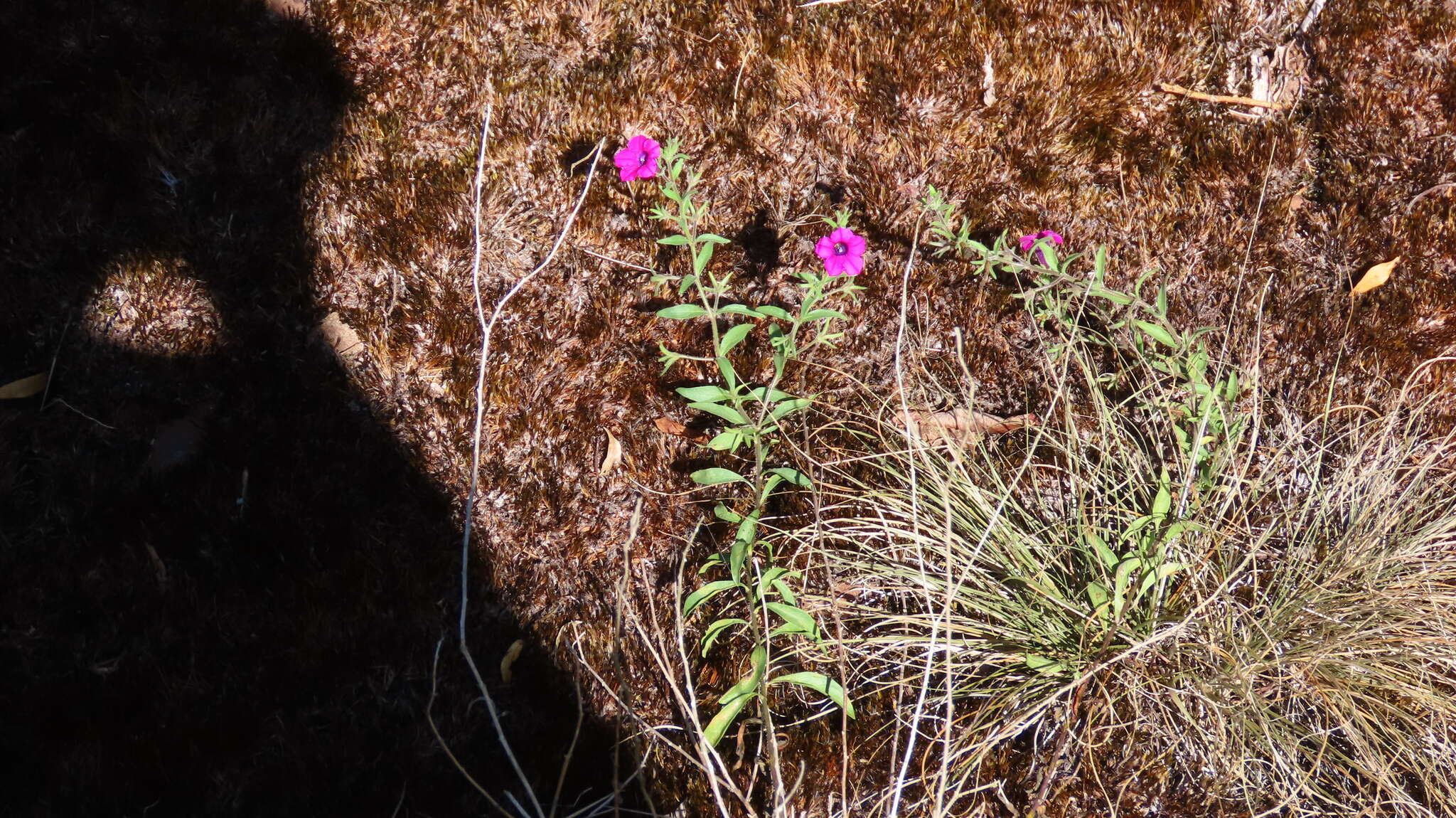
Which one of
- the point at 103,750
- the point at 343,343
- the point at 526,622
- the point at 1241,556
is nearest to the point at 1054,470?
the point at 1241,556

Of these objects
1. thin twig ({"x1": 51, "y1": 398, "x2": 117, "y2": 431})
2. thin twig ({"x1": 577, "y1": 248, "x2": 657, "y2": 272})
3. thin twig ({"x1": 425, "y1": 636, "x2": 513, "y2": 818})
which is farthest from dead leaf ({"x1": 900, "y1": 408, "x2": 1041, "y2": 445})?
thin twig ({"x1": 51, "y1": 398, "x2": 117, "y2": 431})

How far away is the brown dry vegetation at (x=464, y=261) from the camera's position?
221cm

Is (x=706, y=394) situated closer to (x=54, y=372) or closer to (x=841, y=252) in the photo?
(x=841, y=252)

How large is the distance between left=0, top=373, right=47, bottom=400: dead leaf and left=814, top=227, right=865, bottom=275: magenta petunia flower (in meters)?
2.11

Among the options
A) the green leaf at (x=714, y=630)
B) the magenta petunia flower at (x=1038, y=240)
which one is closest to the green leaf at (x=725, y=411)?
the green leaf at (x=714, y=630)

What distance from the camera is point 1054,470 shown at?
91.0 inches

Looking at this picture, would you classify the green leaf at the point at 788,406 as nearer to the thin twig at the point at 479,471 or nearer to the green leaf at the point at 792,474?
the green leaf at the point at 792,474

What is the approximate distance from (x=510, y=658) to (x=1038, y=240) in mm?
1656

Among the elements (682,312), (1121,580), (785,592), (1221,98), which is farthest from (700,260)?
(1221,98)

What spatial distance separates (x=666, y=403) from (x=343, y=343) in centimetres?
92

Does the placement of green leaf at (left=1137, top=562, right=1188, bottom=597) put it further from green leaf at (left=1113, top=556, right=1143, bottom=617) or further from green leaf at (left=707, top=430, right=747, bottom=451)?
green leaf at (left=707, top=430, right=747, bottom=451)

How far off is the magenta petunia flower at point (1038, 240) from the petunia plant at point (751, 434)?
424 millimetres

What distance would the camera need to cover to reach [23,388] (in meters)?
2.40

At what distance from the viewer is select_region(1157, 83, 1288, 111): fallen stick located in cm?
262
